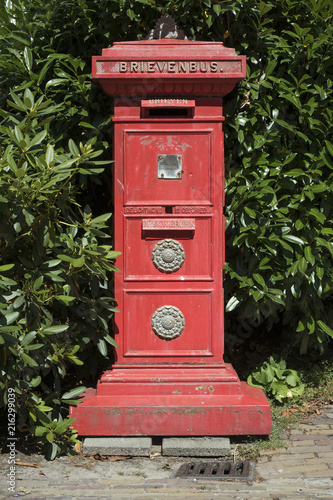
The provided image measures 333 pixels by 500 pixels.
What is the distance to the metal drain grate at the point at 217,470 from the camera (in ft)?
12.8

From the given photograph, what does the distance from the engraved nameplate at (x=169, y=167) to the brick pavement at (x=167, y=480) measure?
1.94 m

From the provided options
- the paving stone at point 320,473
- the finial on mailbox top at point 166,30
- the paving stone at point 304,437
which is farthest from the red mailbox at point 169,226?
the paving stone at point 320,473

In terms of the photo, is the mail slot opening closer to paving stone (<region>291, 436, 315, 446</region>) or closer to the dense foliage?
the dense foliage

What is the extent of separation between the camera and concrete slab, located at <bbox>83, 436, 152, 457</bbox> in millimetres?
4312

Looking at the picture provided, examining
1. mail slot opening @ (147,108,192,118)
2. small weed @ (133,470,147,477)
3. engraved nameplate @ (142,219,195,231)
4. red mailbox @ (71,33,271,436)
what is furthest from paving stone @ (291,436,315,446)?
mail slot opening @ (147,108,192,118)

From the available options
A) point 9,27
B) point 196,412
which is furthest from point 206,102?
point 196,412

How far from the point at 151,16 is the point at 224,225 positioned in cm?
178

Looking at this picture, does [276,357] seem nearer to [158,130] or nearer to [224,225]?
[224,225]

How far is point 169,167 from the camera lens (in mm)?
4574

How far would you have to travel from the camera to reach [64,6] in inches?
202

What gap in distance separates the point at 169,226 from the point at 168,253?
0.64 feet

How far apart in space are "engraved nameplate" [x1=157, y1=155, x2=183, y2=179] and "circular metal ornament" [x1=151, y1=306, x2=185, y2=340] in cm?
94

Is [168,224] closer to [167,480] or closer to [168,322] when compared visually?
[168,322]

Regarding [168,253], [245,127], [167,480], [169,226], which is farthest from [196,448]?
[245,127]
